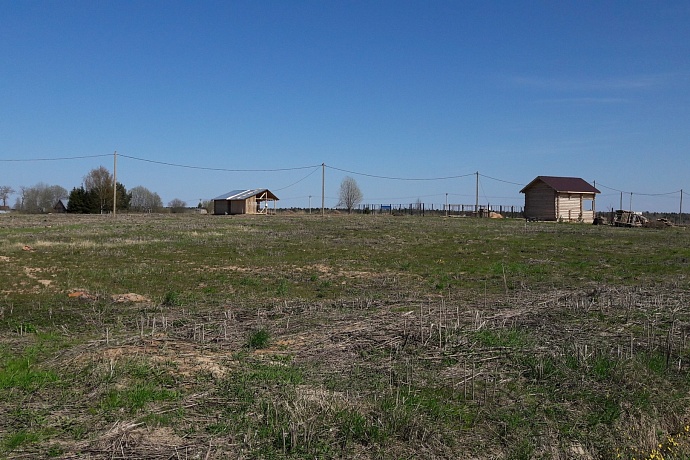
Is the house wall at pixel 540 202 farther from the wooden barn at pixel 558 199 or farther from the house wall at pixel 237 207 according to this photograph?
the house wall at pixel 237 207

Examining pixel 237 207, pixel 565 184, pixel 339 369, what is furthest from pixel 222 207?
pixel 339 369

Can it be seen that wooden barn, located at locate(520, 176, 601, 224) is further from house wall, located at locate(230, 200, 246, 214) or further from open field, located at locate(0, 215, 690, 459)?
open field, located at locate(0, 215, 690, 459)

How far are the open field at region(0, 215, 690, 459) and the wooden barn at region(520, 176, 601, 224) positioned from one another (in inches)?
1738

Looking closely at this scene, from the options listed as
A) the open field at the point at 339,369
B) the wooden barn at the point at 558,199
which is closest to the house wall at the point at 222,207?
the wooden barn at the point at 558,199

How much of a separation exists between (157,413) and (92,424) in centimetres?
Answer: 67

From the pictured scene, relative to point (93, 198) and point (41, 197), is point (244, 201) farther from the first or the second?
point (41, 197)

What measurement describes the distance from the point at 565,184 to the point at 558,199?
270cm

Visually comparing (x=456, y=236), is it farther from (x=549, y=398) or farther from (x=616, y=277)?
(x=549, y=398)

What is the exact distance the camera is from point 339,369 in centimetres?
775

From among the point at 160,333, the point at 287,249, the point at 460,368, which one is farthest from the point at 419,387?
the point at 287,249

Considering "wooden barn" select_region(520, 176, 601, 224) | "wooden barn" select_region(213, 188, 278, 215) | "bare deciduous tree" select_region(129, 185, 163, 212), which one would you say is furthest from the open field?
"bare deciduous tree" select_region(129, 185, 163, 212)

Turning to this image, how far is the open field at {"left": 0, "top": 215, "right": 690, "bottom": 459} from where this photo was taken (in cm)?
592

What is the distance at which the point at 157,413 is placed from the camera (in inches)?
246

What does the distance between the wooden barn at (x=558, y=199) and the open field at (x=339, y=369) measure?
44136 mm
